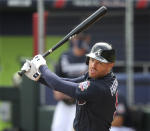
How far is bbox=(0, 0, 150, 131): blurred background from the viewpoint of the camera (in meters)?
6.41

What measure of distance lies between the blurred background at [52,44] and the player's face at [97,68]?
2.27 metres

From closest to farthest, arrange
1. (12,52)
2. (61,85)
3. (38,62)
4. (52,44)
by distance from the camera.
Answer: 1. (61,85)
2. (38,62)
3. (52,44)
4. (12,52)

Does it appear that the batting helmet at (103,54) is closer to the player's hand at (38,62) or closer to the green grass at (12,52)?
the player's hand at (38,62)

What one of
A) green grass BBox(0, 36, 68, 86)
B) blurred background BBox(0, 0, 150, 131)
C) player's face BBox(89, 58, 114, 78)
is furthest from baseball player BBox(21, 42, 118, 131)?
green grass BBox(0, 36, 68, 86)

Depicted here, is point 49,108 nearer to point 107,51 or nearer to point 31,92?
point 31,92

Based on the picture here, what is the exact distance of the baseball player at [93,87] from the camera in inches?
152

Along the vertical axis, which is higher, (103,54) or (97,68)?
(103,54)

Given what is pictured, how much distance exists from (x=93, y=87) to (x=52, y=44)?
16.1 feet

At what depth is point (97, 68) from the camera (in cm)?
389

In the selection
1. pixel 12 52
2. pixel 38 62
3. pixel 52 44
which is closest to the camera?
pixel 38 62

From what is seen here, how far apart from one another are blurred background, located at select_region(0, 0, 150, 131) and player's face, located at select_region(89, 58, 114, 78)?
227cm

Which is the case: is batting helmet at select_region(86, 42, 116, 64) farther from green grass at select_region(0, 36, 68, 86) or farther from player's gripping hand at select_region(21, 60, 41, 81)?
green grass at select_region(0, 36, 68, 86)

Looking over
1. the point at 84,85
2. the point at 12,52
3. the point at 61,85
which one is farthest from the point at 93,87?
the point at 12,52

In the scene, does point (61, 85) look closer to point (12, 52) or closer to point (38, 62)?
point (38, 62)
